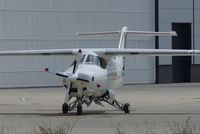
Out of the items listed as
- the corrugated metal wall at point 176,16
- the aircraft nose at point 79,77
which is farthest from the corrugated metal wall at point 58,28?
the aircraft nose at point 79,77

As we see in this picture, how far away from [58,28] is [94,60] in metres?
23.0

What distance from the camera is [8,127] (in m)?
19.1

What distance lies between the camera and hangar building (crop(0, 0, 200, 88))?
153 feet

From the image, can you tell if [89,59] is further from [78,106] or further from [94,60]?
[78,106]

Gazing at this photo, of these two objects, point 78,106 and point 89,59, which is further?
point 89,59

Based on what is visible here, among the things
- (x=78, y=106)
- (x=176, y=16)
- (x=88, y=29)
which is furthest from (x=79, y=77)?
(x=176, y=16)

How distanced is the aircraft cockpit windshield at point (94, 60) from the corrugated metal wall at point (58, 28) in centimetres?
1912

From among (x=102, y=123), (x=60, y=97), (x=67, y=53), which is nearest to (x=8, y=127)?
(x=102, y=123)

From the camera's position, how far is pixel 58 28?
1890 inches

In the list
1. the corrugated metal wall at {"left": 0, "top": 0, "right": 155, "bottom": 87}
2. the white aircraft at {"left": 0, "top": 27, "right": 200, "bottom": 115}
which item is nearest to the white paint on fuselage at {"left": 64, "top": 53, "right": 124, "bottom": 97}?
the white aircraft at {"left": 0, "top": 27, "right": 200, "bottom": 115}

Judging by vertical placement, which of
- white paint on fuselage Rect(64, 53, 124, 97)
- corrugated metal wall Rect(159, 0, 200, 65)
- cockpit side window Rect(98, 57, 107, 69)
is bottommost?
white paint on fuselage Rect(64, 53, 124, 97)

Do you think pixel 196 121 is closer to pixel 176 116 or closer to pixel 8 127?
pixel 176 116

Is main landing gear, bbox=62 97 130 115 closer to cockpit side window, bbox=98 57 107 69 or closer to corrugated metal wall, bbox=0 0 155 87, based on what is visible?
cockpit side window, bbox=98 57 107 69

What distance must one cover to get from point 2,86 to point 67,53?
66.8ft
